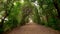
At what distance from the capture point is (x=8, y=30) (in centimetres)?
1188

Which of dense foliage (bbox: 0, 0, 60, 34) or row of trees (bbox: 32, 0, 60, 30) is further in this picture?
row of trees (bbox: 32, 0, 60, 30)

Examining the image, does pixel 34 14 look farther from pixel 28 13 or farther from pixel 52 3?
pixel 52 3

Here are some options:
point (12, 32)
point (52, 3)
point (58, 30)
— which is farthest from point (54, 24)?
point (12, 32)

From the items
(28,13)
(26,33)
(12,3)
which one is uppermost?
(12,3)

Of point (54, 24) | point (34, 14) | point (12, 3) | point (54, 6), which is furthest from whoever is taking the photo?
point (34, 14)

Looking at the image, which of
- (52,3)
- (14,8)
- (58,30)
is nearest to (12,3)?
(14,8)

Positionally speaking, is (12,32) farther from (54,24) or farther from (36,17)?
(36,17)

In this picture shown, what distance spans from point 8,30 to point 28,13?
5052mm

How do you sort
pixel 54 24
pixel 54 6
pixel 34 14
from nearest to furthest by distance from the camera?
pixel 54 6 → pixel 54 24 → pixel 34 14

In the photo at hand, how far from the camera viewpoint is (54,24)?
1314 cm

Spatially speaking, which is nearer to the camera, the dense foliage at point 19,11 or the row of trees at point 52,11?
the dense foliage at point 19,11

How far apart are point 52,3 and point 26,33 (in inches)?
109

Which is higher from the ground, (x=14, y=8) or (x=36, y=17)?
(x=14, y=8)

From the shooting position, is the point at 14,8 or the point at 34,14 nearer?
the point at 14,8
